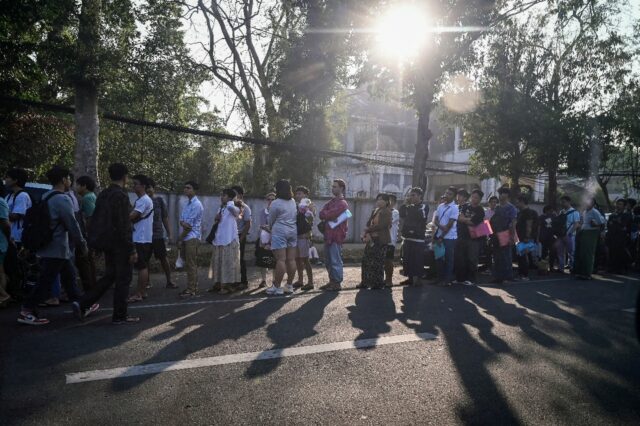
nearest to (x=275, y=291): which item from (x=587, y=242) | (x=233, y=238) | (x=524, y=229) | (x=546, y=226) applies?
(x=233, y=238)

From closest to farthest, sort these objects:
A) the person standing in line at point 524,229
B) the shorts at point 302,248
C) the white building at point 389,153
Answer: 1. the shorts at point 302,248
2. the person standing in line at point 524,229
3. the white building at point 389,153

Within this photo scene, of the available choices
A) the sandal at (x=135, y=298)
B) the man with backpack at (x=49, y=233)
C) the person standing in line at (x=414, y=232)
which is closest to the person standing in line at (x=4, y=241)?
the man with backpack at (x=49, y=233)

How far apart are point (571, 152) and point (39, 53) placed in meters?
20.0

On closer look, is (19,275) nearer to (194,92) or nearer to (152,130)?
(152,130)

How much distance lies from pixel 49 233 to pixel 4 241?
1.18 metres

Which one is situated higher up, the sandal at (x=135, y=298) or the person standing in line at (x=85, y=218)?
the person standing in line at (x=85, y=218)

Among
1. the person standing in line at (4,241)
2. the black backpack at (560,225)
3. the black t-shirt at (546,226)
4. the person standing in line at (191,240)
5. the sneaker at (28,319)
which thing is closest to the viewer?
the sneaker at (28,319)

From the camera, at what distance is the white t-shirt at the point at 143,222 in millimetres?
7336

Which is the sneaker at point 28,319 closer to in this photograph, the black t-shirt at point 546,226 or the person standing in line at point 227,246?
the person standing in line at point 227,246

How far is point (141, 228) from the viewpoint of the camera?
7.45m

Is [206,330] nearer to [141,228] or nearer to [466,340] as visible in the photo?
[141,228]

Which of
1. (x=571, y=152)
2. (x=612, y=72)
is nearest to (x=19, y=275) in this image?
(x=571, y=152)

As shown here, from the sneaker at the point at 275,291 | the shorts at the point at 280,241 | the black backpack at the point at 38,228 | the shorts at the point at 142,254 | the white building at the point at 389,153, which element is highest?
the white building at the point at 389,153

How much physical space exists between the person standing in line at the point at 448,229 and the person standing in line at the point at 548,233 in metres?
4.22
